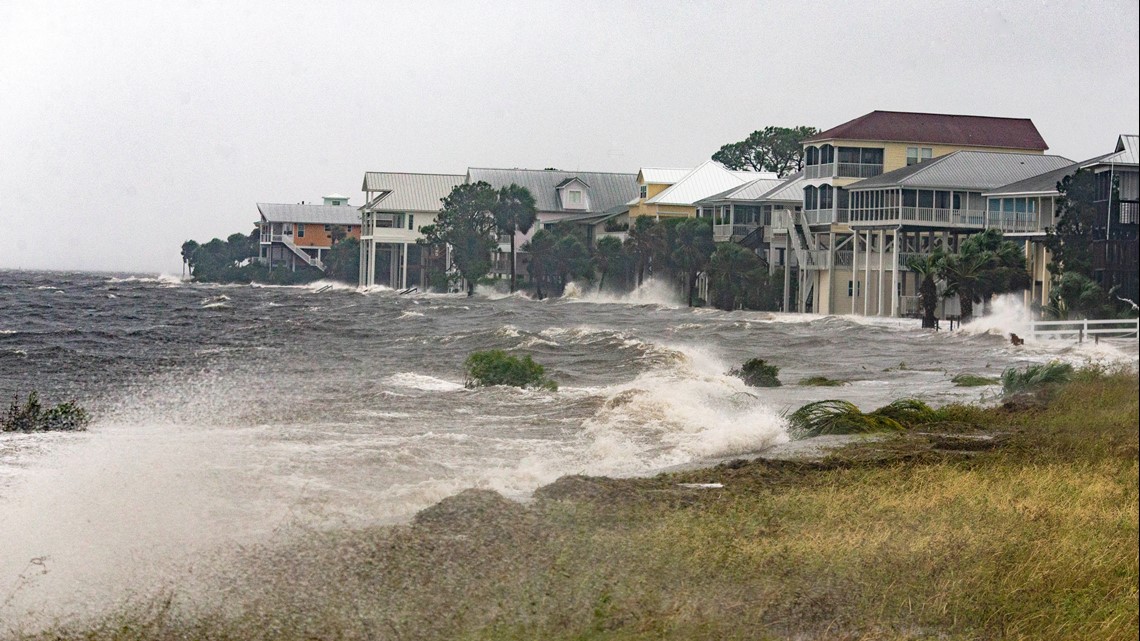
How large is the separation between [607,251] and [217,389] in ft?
141

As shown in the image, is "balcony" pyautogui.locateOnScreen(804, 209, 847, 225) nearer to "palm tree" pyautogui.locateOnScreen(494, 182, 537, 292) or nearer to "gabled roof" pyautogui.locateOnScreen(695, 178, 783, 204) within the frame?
"gabled roof" pyautogui.locateOnScreen(695, 178, 783, 204)

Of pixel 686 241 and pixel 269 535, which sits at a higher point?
pixel 686 241

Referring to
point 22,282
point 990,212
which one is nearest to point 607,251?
point 990,212

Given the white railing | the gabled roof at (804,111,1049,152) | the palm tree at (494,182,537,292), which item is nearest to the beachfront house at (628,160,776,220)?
the palm tree at (494,182,537,292)

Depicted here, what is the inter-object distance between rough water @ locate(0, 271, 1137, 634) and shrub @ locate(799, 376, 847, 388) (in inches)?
11.9

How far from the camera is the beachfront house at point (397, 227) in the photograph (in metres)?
45.2

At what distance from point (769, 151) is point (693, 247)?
1024 inches

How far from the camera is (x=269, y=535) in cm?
1019

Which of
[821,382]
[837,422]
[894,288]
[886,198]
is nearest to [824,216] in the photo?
[886,198]

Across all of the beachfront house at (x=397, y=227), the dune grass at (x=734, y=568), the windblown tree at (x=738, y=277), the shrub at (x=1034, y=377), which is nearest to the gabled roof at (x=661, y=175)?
the beachfront house at (x=397, y=227)

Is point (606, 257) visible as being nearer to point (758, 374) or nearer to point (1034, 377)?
point (758, 374)

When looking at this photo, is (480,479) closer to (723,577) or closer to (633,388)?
(723,577)

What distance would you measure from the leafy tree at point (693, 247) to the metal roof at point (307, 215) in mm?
18565

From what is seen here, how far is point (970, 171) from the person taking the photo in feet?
149
